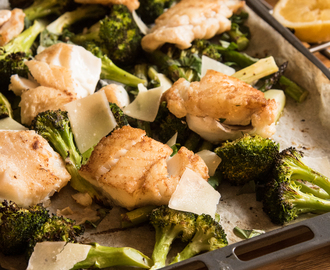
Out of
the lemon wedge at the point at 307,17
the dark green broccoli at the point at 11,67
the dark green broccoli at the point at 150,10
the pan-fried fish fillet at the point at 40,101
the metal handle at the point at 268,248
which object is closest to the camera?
the metal handle at the point at 268,248

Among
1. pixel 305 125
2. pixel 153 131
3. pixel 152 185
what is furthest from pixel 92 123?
pixel 305 125

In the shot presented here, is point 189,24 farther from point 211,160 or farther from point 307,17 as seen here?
point 211,160

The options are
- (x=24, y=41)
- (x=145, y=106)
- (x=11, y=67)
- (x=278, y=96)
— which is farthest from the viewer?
(x=24, y=41)

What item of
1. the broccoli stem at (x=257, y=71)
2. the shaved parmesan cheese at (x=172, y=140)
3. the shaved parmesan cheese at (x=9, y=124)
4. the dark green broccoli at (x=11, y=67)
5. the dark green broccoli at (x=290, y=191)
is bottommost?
the shaved parmesan cheese at (x=9, y=124)

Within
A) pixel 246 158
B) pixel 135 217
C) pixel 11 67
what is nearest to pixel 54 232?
pixel 135 217

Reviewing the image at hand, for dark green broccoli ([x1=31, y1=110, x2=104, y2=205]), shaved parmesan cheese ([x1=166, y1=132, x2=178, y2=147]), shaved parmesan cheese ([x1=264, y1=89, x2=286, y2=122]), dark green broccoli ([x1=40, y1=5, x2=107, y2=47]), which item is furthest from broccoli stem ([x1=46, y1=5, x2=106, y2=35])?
shaved parmesan cheese ([x1=264, y1=89, x2=286, y2=122])

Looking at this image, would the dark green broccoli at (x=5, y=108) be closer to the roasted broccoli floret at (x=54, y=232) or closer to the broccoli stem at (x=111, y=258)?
the roasted broccoli floret at (x=54, y=232)

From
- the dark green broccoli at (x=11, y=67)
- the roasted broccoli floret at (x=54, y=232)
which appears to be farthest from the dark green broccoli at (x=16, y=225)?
the dark green broccoli at (x=11, y=67)
